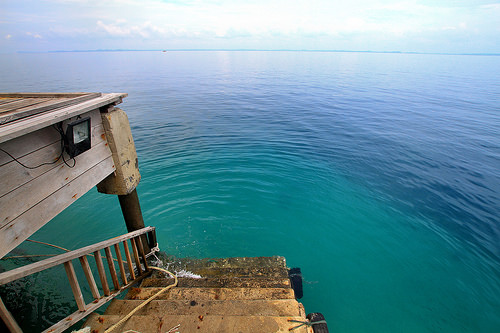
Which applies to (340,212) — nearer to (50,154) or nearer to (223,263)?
(223,263)

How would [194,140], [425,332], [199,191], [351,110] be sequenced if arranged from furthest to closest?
[351,110] → [194,140] → [199,191] → [425,332]

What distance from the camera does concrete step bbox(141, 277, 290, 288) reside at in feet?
16.5

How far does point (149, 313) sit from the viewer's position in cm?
397

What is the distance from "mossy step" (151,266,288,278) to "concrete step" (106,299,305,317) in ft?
4.42

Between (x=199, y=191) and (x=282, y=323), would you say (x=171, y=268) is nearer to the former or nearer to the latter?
(x=282, y=323)

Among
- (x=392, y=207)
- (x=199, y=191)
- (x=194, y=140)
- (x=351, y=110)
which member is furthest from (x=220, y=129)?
(x=351, y=110)

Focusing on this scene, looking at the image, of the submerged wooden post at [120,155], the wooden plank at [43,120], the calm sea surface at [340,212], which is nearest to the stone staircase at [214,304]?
the submerged wooden post at [120,155]

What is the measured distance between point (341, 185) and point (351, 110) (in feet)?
50.9

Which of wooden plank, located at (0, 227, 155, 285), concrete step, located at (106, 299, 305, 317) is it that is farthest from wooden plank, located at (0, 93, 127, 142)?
concrete step, located at (106, 299, 305, 317)

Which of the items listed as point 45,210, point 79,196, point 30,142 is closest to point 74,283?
point 45,210

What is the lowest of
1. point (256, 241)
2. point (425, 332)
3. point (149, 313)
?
point (425, 332)

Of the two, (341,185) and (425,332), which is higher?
(341,185)

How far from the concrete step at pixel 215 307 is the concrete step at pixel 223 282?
83 centimetres

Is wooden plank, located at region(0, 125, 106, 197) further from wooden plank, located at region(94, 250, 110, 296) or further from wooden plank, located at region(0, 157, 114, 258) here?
wooden plank, located at region(94, 250, 110, 296)
